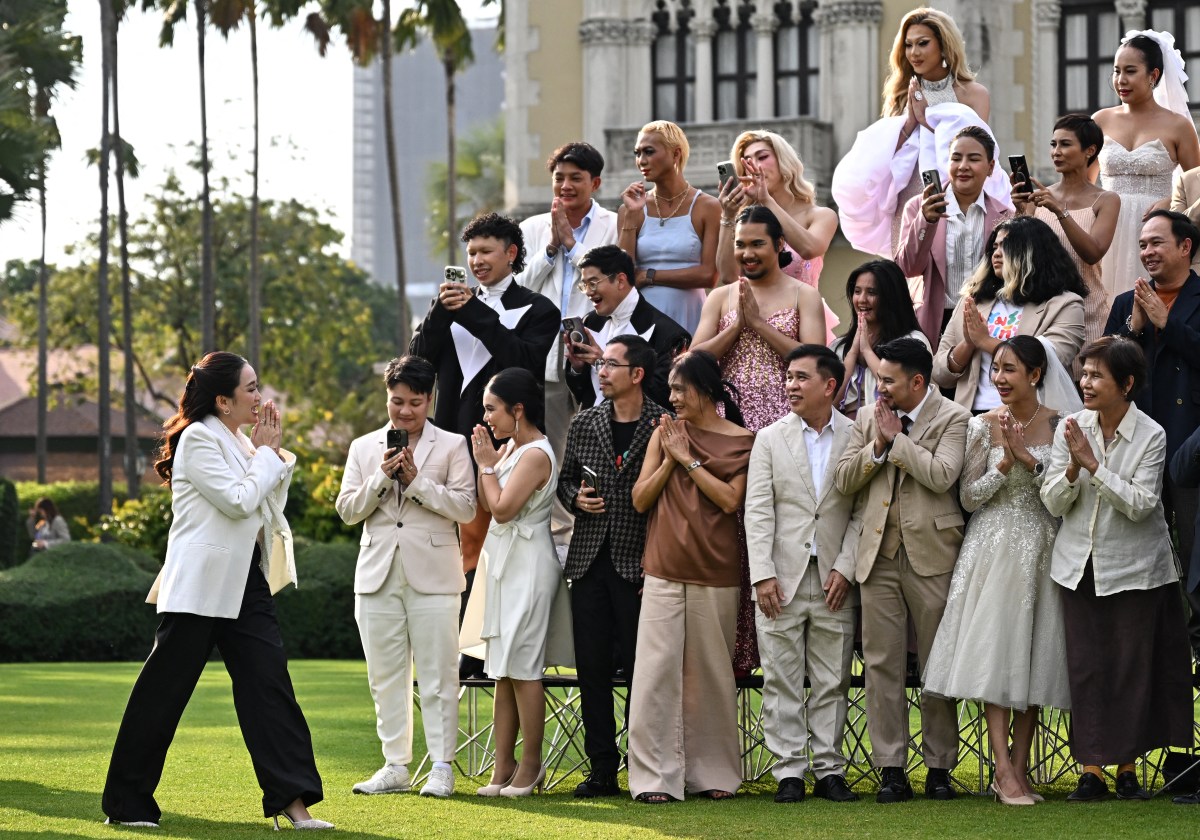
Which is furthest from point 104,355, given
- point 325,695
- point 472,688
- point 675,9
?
point 472,688

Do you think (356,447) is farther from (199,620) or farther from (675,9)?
(675,9)

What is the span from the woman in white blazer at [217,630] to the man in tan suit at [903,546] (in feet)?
9.44

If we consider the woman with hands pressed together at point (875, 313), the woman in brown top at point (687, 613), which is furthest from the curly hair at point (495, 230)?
the woman with hands pressed together at point (875, 313)

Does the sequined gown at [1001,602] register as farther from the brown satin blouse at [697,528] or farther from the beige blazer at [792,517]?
the brown satin blouse at [697,528]

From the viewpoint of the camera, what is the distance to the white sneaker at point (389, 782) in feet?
32.9

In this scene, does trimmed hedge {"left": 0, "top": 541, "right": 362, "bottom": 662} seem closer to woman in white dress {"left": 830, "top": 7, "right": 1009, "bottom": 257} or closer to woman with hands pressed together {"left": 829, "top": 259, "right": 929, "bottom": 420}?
woman in white dress {"left": 830, "top": 7, "right": 1009, "bottom": 257}

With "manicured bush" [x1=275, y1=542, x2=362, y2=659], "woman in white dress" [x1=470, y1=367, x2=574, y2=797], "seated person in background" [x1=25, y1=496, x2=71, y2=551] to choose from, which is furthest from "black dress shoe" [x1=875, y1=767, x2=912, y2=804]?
"seated person in background" [x1=25, y1=496, x2=71, y2=551]

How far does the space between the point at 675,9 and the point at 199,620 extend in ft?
86.9

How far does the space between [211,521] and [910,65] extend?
5.31 meters

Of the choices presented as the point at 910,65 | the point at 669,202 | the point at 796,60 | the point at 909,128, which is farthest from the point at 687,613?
the point at 796,60

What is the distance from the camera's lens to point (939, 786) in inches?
380

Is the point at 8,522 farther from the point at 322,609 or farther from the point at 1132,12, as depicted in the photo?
the point at 1132,12

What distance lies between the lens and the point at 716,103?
33.7m

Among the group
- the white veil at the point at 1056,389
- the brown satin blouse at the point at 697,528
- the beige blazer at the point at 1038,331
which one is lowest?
the brown satin blouse at the point at 697,528
